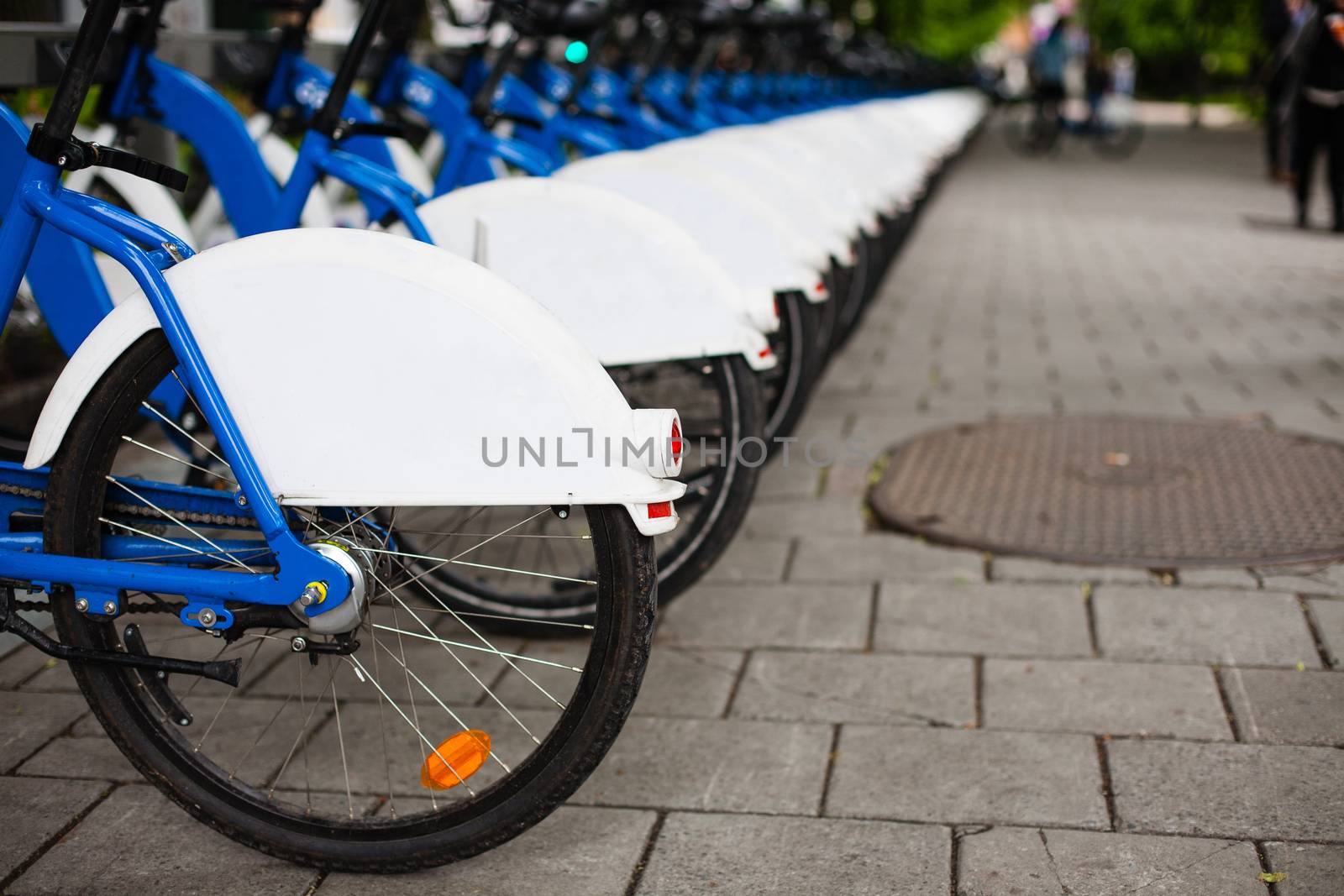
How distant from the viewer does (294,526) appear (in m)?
2.16

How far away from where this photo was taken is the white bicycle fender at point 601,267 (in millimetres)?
2939

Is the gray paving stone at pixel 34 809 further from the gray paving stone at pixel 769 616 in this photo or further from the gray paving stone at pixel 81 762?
the gray paving stone at pixel 769 616

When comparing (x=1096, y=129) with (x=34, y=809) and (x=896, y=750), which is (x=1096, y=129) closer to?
(x=896, y=750)

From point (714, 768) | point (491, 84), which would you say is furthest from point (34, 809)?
point (491, 84)

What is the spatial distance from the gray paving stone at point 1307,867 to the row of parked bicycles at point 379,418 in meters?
1.04

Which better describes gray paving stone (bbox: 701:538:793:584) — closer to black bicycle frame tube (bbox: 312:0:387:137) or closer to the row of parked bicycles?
the row of parked bicycles

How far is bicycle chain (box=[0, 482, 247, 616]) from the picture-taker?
7.35 feet

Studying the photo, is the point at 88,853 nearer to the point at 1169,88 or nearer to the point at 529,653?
the point at 529,653

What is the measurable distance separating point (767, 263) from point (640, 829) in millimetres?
1652

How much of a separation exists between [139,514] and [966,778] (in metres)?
1.47

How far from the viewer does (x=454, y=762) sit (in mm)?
2176

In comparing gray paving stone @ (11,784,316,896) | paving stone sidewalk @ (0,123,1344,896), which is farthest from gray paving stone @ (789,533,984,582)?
gray paving stone @ (11,784,316,896)

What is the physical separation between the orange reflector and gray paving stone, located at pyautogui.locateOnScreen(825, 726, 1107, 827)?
65cm

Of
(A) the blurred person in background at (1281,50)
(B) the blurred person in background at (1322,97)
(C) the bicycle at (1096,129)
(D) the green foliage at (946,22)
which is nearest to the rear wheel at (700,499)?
(B) the blurred person in background at (1322,97)
